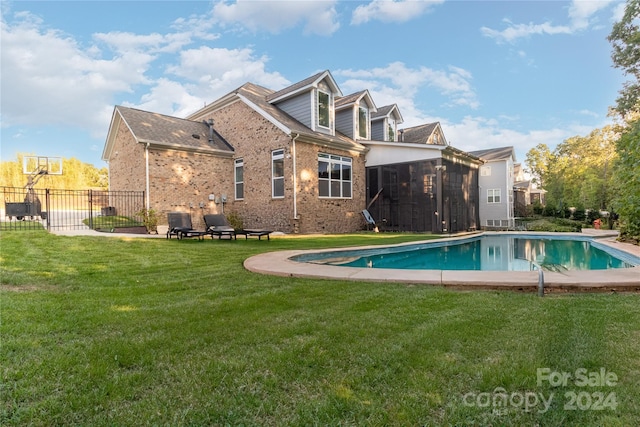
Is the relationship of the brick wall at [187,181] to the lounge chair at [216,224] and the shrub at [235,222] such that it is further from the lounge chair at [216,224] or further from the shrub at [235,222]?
the lounge chair at [216,224]

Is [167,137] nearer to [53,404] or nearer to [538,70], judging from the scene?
[53,404]

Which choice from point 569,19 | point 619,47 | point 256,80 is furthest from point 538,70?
point 256,80

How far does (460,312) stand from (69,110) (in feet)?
103

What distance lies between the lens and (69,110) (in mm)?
25219

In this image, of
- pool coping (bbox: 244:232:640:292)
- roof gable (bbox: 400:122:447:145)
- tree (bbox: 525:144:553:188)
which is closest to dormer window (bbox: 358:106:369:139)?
roof gable (bbox: 400:122:447:145)

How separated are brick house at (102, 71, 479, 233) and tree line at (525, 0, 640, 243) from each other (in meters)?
7.45

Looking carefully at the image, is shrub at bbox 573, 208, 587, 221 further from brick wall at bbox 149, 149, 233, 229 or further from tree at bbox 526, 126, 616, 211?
brick wall at bbox 149, 149, 233, 229

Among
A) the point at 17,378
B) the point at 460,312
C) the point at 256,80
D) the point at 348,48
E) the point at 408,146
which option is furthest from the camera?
the point at 256,80

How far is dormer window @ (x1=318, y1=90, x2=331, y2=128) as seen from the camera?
16823mm

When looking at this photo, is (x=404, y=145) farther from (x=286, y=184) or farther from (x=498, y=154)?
(x=498, y=154)

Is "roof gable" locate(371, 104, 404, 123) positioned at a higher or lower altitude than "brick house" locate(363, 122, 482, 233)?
higher

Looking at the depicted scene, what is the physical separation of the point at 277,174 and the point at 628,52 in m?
19.7

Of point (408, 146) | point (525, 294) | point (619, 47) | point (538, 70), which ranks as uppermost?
point (619, 47)

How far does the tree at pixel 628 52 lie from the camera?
16.9 m
